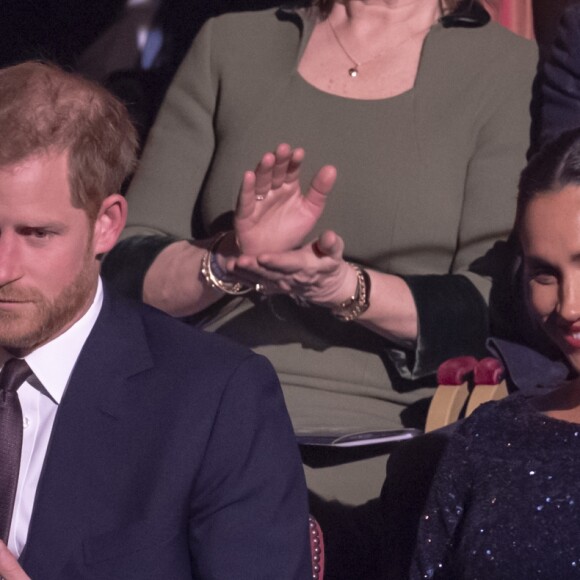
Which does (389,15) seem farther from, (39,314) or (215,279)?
(39,314)

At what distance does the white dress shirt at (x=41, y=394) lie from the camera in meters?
Result: 1.92

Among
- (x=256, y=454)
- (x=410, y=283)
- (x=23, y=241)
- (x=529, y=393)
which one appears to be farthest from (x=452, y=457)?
(x=23, y=241)

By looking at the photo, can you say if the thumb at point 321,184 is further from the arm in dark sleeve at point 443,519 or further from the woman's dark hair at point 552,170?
the arm in dark sleeve at point 443,519

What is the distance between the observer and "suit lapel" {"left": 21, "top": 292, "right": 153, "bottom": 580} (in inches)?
72.9

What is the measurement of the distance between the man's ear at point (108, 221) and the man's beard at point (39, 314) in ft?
0.17

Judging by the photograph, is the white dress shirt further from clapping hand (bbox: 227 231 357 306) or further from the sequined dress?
the sequined dress

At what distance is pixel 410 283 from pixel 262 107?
20.0 inches

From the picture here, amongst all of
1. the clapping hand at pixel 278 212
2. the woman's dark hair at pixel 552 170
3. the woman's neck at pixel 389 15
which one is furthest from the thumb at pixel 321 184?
the woman's neck at pixel 389 15

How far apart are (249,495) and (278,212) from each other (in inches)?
25.3

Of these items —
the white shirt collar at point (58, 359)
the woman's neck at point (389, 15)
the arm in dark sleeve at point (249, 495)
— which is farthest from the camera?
the woman's neck at point (389, 15)

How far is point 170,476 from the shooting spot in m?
1.86

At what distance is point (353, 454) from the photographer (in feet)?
8.11

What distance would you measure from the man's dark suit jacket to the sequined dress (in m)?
0.24

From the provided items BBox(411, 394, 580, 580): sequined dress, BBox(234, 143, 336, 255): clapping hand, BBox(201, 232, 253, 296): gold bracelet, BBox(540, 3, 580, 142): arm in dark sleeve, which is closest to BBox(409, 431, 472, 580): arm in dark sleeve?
BBox(411, 394, 580, 580): sequined dress
